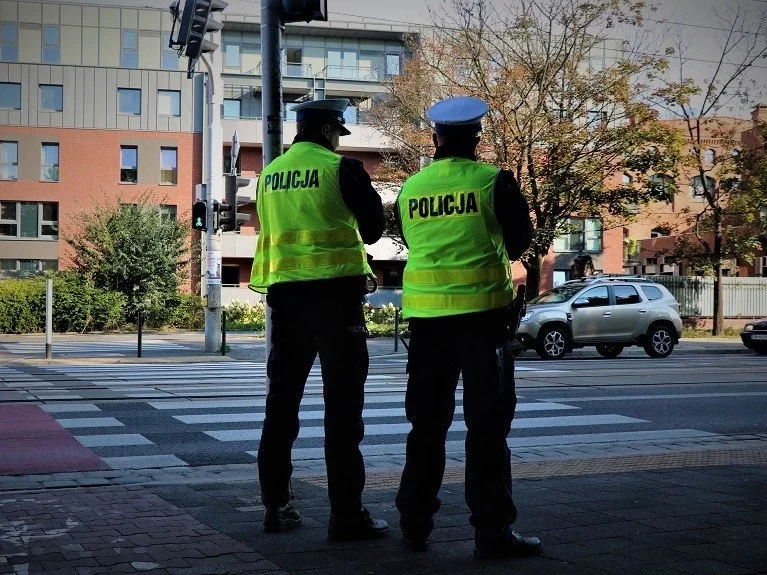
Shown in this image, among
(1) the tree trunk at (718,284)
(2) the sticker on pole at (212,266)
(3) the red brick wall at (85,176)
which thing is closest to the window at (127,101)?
(3) the red brick wall at (85,176)

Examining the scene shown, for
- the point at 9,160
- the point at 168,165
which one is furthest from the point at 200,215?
the point at 9,160

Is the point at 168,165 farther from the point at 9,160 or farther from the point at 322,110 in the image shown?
the point at 322,110

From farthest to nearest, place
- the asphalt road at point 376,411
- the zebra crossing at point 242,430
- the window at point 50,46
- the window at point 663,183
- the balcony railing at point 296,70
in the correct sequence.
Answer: the balcony railing at point 296,70 < the window at point 50,46 < the window at point 663,183 < the asphalt road at point 376,411 < the zebra crossing at point 242,430

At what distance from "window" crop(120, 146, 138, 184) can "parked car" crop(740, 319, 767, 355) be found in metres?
32.1

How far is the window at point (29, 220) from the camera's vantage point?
4972 centimetres

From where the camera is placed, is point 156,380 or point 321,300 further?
point 156,380

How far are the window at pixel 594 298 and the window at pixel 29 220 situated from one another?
1285 inches

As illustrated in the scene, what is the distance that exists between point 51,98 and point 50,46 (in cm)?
248

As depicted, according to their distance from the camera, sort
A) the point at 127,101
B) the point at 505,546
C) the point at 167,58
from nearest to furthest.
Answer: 1. the point at 505,546
2. the point at 127,101
3. the point at 167,58

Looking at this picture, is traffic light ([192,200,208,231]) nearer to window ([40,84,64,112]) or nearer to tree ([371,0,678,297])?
tree ([371,0,678,297])

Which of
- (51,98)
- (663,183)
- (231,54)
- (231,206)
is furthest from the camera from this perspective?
(231,54)

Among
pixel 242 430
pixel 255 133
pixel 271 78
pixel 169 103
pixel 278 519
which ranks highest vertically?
pixel 169 103

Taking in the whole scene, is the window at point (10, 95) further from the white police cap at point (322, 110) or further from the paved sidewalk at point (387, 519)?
the white police cap at point (322, 110)

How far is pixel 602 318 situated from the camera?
23422 mm
